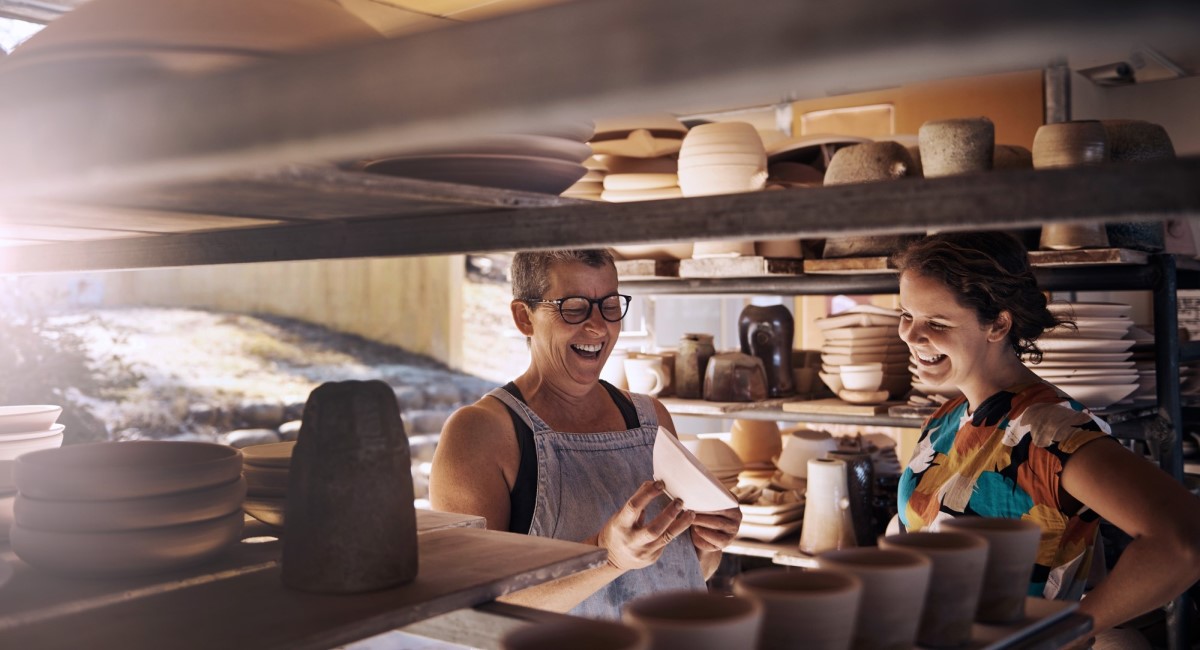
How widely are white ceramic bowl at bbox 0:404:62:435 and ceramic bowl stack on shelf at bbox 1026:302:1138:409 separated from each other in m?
2.56

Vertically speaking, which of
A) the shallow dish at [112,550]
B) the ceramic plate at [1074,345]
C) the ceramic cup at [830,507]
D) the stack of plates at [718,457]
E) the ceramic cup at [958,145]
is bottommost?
the ceramic cup at [830,507]

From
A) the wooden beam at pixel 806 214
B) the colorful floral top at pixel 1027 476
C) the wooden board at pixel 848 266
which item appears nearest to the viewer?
the wooden beam at pixel 806 214

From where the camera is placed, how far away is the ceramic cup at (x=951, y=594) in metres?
1.00

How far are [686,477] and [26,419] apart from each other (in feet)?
3.74

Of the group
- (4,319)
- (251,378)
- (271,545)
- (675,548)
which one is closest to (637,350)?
(675,548)

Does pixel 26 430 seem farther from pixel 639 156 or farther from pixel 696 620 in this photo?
pixel 639 156

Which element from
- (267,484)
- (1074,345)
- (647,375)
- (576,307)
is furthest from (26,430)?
(1074,345)

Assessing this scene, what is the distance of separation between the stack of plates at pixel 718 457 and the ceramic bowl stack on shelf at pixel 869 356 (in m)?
0.46

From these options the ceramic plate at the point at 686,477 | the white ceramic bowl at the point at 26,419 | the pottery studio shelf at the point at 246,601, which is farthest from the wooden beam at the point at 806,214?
the ceramic plate at the point at 686,477

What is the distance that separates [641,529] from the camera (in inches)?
78.5

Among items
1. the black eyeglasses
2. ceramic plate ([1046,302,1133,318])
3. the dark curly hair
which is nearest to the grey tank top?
the black eyeglasses

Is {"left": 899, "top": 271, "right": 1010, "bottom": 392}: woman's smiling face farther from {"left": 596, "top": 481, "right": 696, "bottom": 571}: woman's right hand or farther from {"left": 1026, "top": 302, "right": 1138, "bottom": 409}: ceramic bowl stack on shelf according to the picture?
{"left": 596, "top": 481, "right": 696, "bottom": 571}: woman's right hand

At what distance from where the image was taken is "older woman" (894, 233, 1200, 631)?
1938mm

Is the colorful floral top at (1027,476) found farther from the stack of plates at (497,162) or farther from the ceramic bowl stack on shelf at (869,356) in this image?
the stack of plates at (497,162)
